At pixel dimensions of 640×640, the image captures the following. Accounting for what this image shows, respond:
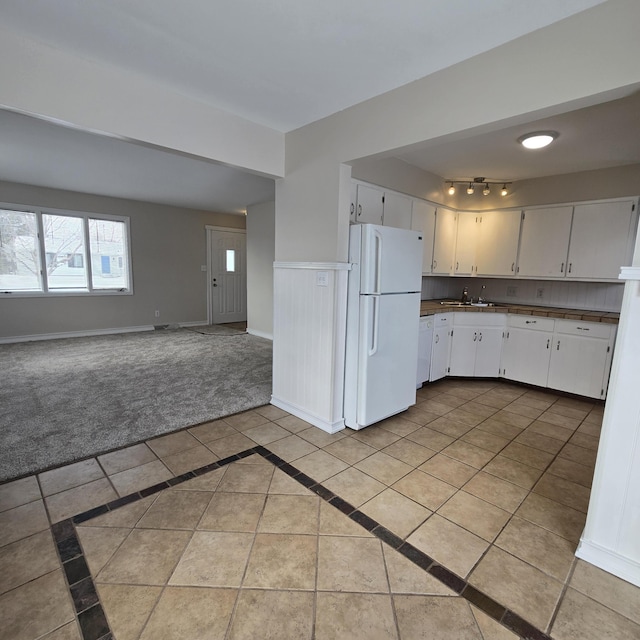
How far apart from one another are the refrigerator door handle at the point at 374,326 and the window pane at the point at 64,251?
18.6 feet

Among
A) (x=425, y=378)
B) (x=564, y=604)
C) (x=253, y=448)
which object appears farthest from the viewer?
(x=425, y=378)

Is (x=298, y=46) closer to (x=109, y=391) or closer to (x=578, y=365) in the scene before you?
(x=109, y=391)

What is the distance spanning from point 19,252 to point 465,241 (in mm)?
6572

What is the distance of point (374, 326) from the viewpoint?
2752 millimetres

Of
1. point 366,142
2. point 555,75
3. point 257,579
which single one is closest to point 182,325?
point 366,142

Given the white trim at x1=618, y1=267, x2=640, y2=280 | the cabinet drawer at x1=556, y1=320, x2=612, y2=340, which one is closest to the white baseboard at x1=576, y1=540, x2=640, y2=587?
the white trim at x1=618, y1=267, x2=640, y2=280

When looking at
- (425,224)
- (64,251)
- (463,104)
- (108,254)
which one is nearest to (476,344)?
(425,224)

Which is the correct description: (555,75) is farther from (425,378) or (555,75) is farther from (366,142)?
(425,378)

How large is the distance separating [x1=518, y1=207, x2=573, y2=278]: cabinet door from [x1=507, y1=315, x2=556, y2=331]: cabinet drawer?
577 millimetres

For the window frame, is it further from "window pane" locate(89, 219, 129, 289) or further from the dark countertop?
the dark countertop

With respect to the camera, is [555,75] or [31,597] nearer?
[31,597]

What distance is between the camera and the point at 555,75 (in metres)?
1.64

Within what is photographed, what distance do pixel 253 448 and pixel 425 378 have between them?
2.11 metres

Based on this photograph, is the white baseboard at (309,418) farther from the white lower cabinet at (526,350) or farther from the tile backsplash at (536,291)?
the tile backsplash at (536,291)
